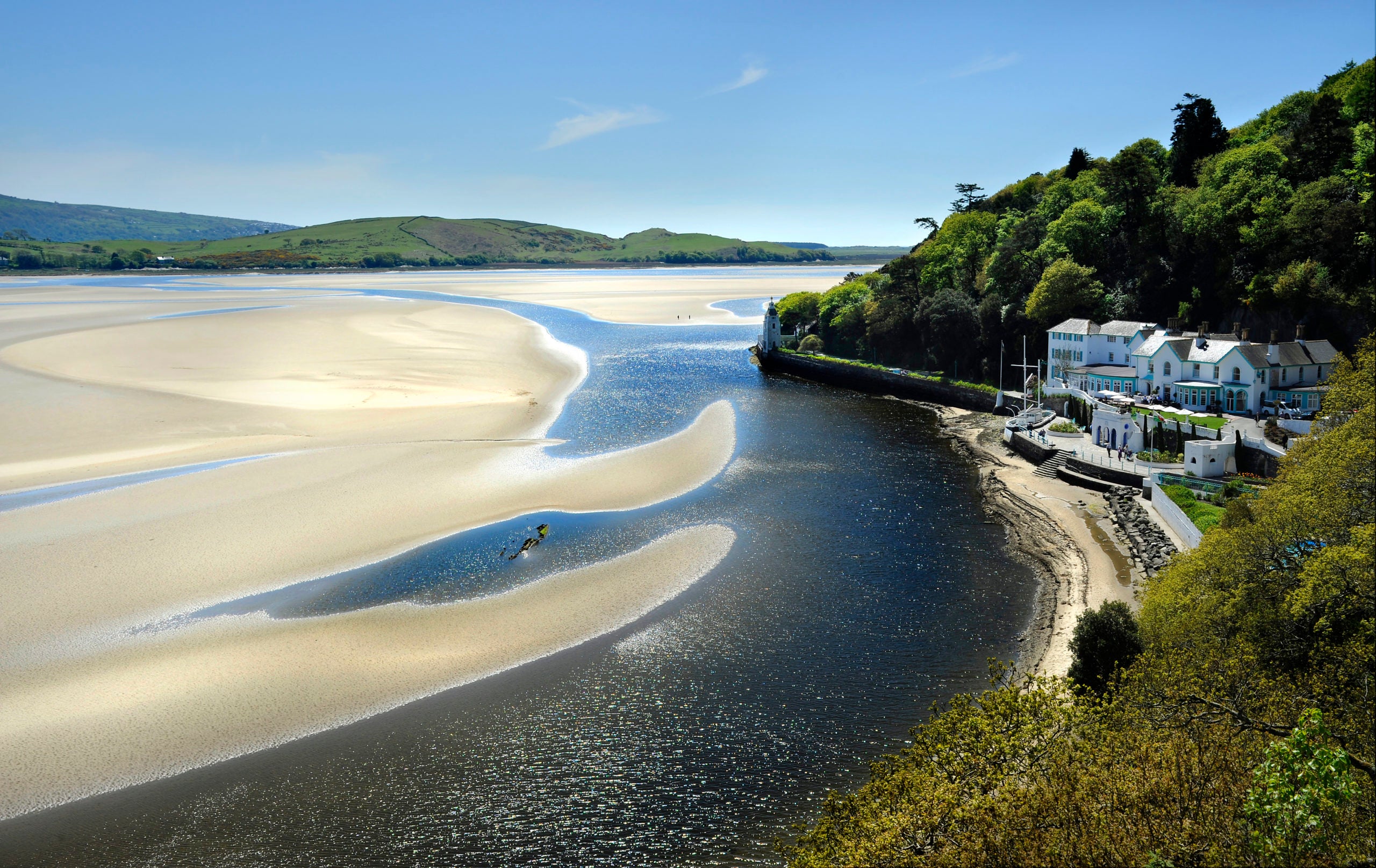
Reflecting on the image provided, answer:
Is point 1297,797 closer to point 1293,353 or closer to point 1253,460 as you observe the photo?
point 1253,460

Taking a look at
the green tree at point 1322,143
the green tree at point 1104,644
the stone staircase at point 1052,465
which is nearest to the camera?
the green tree at point 1104,644

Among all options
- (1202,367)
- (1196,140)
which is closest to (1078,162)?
(1196,140)

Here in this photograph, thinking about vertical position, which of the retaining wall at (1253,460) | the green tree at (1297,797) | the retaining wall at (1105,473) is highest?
the green tree at (1297,797)

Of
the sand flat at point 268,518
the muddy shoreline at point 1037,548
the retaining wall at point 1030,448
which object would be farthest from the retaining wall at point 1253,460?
the sand flat at point 268,518

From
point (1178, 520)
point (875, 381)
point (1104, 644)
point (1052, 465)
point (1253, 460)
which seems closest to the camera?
point (1104, 644)

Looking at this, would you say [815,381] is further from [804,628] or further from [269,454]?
[804,628]

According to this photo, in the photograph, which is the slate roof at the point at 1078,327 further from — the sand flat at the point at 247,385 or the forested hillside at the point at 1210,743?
A: the forested hillside at the point at 1210,743

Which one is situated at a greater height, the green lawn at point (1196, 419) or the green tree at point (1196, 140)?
the green tree at point (1196, 140)

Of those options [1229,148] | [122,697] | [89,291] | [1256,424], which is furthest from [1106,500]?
[89,291]
